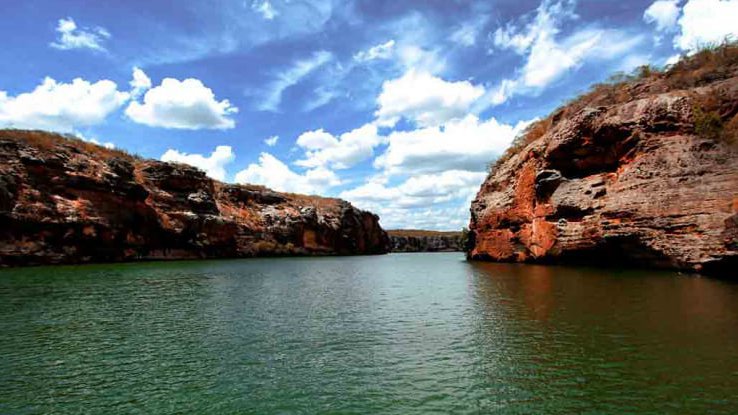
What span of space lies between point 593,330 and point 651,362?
366 centimetres

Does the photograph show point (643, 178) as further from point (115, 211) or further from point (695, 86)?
point (115, 211)

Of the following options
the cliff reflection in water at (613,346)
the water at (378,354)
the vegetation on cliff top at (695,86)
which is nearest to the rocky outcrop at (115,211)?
the water at (378,354)

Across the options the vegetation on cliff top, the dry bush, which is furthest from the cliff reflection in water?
the dry bush

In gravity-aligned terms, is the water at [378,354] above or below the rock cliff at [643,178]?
below

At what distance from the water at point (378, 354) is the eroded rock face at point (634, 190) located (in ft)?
22.7

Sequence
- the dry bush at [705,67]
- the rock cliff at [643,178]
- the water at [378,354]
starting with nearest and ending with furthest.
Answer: the water at [378,354], the rock cliff at [643,178], the dry bush at [705,67]

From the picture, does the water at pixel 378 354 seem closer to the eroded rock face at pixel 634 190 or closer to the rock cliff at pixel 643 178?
the eroded rock face at pixel 634 190

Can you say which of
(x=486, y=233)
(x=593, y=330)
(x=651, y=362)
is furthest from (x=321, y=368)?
(x=486, y=233)

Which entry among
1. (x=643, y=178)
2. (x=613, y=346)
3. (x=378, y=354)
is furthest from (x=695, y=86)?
(x=378, y=354)

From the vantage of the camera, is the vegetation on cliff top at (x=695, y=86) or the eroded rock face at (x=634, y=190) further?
the vegetation on cliff top at (x=695, y=86)

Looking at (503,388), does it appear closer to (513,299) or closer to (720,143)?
(513,299)

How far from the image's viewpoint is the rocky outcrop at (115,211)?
49.7 m

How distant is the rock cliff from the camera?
2883 centimetres

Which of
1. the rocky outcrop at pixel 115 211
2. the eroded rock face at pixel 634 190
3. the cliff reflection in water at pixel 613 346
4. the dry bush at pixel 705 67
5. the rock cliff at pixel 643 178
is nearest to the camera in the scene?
the cliff reflection in water at pixel 613 346
